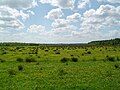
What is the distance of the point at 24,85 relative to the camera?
25297 mm

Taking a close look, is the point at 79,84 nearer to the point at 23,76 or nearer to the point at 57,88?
the point at 57,88

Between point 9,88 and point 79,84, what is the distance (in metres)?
6.04

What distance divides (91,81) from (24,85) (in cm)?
621

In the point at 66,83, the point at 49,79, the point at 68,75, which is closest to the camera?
the point at 66,83

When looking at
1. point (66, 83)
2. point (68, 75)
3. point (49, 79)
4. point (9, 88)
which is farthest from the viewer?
point (68, 75)

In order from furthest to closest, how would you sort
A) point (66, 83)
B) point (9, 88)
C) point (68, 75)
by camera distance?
point (68, 75) < point (66, 83) < point (9, 88)

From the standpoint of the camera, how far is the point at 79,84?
25.6 metres

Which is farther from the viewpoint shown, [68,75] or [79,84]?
[68,75]

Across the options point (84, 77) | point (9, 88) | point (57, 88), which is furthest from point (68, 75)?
point (9, 88)

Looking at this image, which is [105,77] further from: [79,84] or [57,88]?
[57,88]

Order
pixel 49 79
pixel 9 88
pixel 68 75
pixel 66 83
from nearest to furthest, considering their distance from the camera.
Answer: pixel 9 88 < pixel 66 83 < pixel 49 79 < pixel 68 75

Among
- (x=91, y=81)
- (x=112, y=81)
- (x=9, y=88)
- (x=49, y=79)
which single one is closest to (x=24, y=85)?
(x=9, y=88)

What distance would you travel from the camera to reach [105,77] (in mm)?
29266

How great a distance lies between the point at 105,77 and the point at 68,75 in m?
3.84
